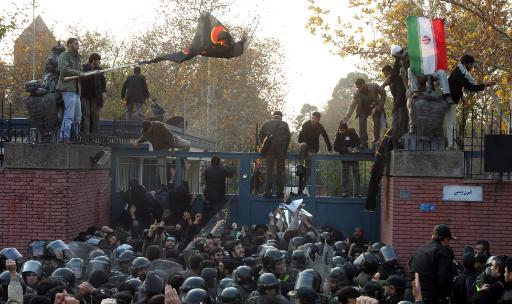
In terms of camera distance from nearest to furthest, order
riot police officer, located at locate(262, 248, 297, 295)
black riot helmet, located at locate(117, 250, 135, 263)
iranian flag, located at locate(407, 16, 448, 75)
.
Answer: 1. riot police officer, located at locate(262, 248, 297, 295)
2. black riot helmet, located at locate(117, 250, 135, 263)
3. iranian flag, located at locate(407, 16, 448, 75)

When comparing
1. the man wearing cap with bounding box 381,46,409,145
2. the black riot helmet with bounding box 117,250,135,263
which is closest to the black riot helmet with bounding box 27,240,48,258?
→ the black riot helmet with bounding box 117,250,135,263

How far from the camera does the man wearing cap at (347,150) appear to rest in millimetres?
19922

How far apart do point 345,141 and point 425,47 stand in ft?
11.5

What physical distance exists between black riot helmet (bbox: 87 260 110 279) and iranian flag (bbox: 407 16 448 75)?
22.0 feet

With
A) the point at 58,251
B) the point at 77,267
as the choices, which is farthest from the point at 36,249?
the point at 77,267

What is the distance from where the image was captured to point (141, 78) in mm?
23984

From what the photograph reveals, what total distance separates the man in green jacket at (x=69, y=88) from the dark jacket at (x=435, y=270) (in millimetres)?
8278

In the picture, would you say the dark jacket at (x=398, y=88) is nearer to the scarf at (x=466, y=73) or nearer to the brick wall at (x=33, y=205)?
the scarf at (x=466, y=73)

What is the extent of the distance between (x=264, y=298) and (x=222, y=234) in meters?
7.64

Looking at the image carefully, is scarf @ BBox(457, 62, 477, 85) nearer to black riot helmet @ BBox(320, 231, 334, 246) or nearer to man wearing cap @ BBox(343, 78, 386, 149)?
man wearing cap @ BBox(343, 78, 386, 149)

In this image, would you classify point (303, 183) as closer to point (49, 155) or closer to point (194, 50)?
point (194, 50)

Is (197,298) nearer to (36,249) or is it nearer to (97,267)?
(97,267)

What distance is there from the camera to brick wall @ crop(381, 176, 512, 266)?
54.8 ft

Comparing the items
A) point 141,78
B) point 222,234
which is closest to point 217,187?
point 222,234
